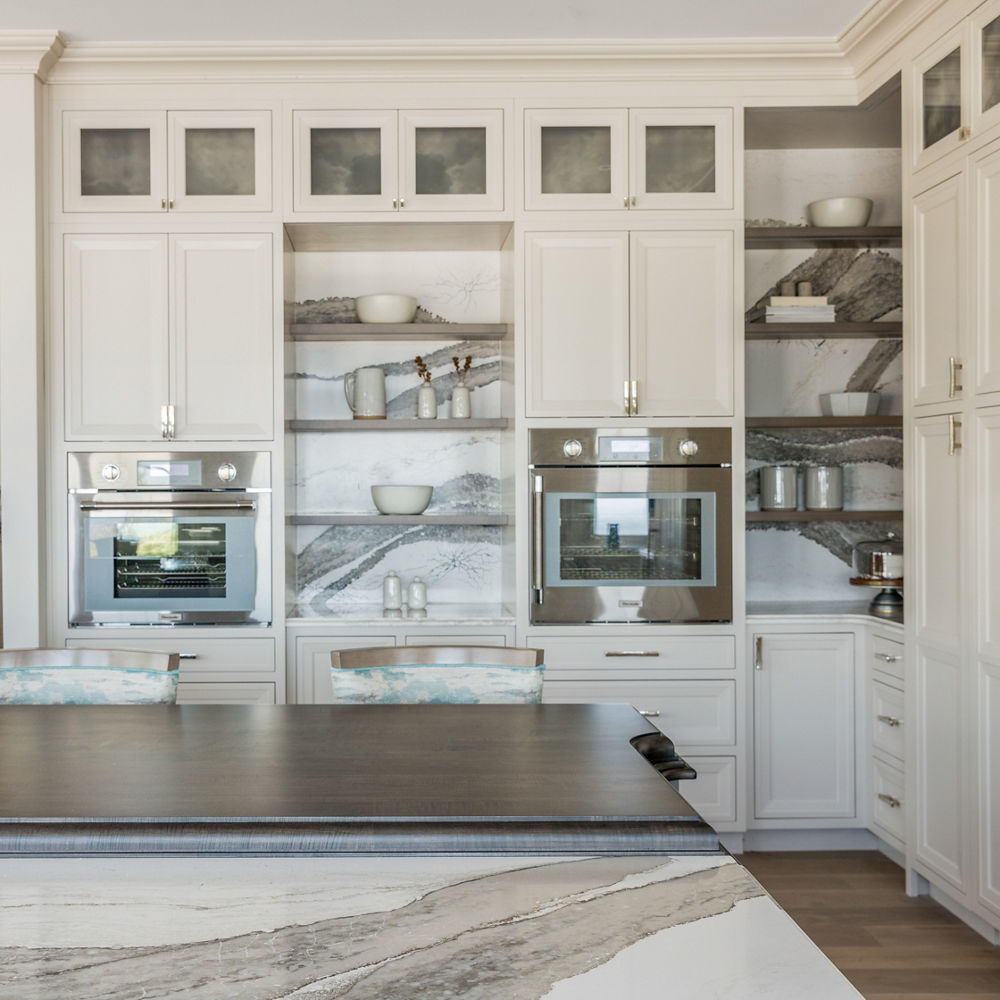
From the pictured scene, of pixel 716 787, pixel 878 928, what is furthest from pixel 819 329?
pixel 878 928

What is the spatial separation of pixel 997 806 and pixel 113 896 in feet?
7.43

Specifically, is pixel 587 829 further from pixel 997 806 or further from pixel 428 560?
pixel 428 560

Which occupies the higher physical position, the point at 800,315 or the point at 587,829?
the point at 800,315

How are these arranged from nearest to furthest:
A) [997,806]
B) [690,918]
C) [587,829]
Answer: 1. [690,918]
2. [587,829]
3. [997,806]

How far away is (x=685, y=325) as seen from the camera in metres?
3.26

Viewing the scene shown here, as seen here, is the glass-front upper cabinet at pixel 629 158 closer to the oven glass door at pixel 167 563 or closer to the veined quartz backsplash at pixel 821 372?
the veined quartz backsplash at pixel 821 372

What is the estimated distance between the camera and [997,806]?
247 cm

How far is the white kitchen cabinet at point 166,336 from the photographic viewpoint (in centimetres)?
324

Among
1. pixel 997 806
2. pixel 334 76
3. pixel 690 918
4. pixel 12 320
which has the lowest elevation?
pixel 997 806

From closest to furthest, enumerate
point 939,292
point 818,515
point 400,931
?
point 400,931 < point 939,292 < point 818,515

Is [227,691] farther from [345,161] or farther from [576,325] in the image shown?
[345,161]

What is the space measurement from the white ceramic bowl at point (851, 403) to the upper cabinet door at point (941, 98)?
867 mm

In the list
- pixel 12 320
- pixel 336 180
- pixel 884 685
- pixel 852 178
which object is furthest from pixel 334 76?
pixel 884 685

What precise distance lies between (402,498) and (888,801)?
1.94 m
